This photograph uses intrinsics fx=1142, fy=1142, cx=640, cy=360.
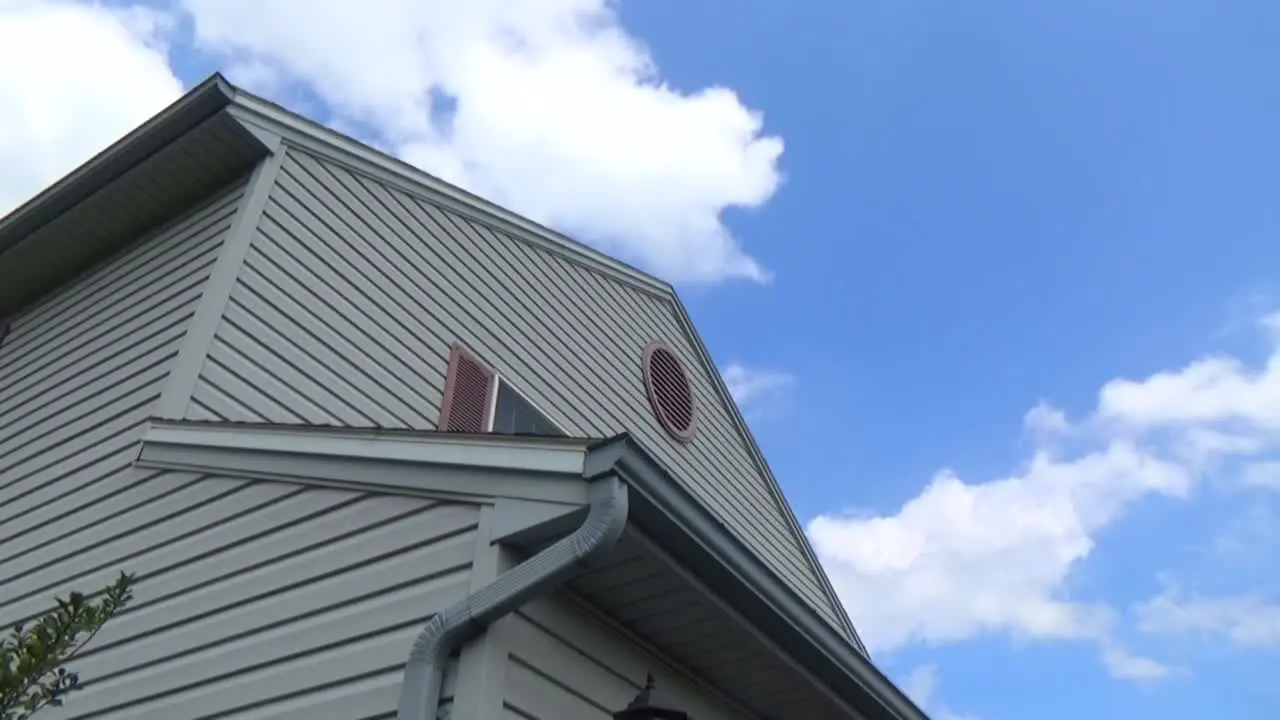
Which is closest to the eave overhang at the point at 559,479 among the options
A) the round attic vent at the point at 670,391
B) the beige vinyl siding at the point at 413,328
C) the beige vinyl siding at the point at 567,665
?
the beige vinyl siding at the point at 567,665

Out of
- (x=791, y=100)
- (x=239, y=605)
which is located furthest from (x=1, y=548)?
(x=791, y=100)

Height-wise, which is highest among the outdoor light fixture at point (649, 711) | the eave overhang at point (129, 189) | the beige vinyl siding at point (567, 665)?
the eave overhang at point (129, 189)

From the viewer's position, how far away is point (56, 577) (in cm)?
557

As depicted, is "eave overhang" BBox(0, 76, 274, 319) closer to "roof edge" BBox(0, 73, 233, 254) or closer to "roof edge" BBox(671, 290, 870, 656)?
"roof edge" BBox(0, 73, 233, 254)

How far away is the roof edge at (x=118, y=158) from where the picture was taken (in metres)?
6.52

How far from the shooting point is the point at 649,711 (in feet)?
12.3

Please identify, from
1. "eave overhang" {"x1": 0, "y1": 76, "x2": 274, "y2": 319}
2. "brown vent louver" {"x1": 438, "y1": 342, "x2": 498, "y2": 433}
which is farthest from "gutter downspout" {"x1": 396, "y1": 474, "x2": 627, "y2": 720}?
"eave overhang" {"x1": 0, "y1": 76, "x2": 274, "y2": 319}

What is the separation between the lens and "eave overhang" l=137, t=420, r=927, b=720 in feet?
12.0

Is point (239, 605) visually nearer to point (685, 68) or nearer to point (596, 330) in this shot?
point (596, 330)

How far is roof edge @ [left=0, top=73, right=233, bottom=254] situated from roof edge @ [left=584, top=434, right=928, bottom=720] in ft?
13.5

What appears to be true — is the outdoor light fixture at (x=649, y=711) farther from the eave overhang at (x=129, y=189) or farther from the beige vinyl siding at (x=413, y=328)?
the eave overhang at (x=129, y=189)

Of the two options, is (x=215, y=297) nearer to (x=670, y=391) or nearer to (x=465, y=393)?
(x=465, y=393)

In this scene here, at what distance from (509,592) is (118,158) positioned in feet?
15.5

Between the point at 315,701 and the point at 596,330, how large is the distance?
5.65 meters
